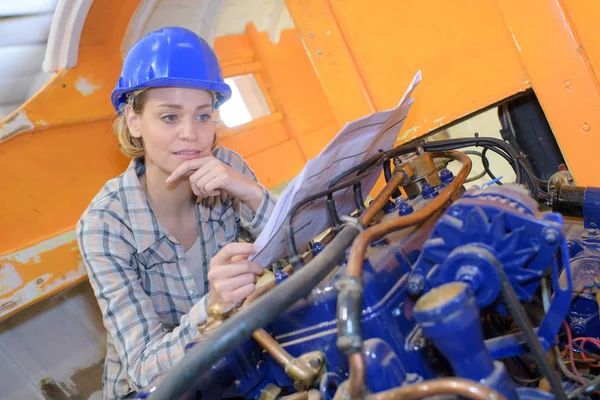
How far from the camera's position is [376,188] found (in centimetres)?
194

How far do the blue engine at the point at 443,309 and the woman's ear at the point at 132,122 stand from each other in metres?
0.90

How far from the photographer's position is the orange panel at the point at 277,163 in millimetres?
2725

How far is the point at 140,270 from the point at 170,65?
62 centimetres

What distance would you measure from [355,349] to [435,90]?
132cm

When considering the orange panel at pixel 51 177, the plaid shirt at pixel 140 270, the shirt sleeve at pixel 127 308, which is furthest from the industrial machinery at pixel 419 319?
the orange panel at pixel 51 177

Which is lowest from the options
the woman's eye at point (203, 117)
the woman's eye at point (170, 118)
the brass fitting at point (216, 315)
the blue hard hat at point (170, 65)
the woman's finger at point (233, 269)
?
the brass fitting at point (216, 315)

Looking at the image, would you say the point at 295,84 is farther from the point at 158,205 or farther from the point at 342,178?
the point at 342,178

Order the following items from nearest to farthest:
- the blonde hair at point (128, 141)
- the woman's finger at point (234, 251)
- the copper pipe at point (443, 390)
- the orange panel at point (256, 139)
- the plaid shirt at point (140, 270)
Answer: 1. the copper pipe at point (443, 390)
2. the woman's finger at point (234, 251)
3. the plaid shirt at point (140, 270)
4. the blonde hair at point (128, 141)
5. the orange panel at point (256, 139)

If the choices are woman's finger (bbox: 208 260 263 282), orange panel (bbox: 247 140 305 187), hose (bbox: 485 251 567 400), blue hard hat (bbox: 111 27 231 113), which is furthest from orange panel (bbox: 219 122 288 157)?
hose (bbox: 485 251 567 400)

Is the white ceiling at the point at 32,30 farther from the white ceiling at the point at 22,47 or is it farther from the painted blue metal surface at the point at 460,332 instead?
the painted blue metal surface at the point at 460,332

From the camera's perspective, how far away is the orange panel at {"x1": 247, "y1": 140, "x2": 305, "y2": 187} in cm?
272

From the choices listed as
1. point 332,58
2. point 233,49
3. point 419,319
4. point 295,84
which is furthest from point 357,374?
point 295,84

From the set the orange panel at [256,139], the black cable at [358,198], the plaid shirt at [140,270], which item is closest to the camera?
the black cable at [358,198]

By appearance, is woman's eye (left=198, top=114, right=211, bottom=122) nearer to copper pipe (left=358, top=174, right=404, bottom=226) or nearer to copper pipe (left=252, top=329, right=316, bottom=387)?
copper pipe (left=358, top=174, right=404, bottom=226)
